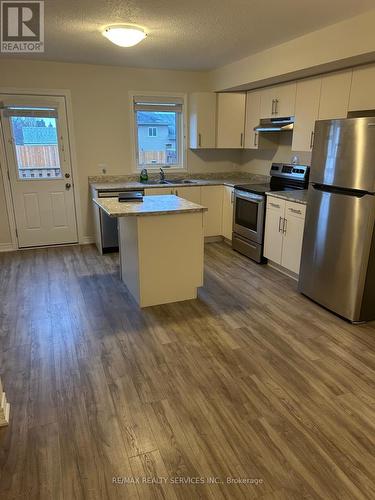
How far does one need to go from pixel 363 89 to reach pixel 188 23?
168cm

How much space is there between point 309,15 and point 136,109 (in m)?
2.92

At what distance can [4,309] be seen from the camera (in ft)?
10.8

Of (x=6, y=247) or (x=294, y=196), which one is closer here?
(x=294, y=196)

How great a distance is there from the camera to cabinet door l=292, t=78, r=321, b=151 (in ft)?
12.3

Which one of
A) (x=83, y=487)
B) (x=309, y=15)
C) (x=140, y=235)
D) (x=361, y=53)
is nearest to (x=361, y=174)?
(x=361, y=53)

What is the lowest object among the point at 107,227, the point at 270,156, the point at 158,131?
the point at 107,227

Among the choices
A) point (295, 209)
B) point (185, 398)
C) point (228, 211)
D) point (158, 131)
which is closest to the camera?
point (185, 398)

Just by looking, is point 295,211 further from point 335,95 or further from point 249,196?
point 335,95

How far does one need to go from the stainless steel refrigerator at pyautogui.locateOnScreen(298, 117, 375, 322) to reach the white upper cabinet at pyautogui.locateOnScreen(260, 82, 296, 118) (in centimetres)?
125

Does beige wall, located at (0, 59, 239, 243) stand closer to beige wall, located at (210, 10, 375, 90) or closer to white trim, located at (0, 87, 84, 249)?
white trim, located at (0, 87, 84, 249)

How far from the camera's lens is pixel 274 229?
411cm

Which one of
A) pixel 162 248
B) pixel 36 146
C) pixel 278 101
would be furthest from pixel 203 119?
pixel 162 248

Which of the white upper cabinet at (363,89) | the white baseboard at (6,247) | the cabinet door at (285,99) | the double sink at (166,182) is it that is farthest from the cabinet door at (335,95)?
the white baseboard at (6,247)
